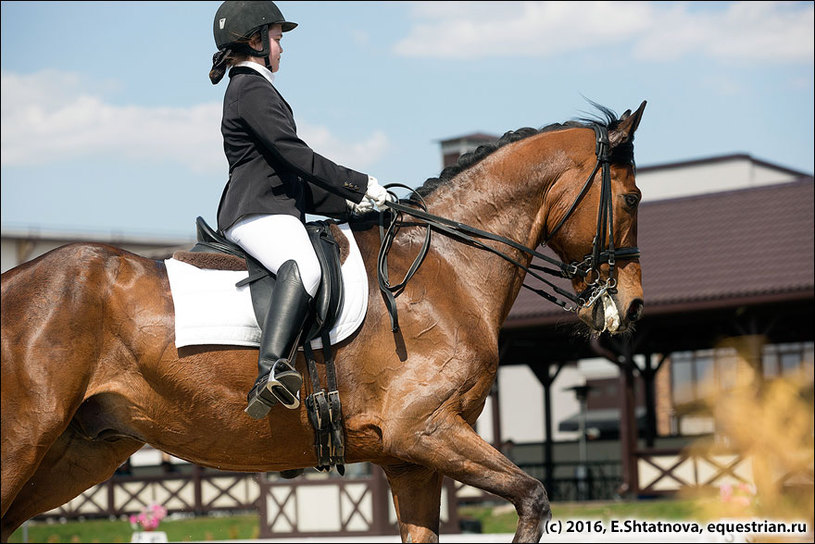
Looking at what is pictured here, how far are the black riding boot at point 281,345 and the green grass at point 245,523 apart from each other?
1163 cm

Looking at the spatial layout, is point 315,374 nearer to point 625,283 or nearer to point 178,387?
point 178,387

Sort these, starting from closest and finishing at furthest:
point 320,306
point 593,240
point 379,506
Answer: point 320,306
point 593,240
point 379,506

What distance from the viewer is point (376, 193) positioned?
5.56 metres

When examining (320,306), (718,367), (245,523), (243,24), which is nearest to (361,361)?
(320,306)

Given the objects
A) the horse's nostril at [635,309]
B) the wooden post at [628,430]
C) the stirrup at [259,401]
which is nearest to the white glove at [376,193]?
the stirrup at [259,401]

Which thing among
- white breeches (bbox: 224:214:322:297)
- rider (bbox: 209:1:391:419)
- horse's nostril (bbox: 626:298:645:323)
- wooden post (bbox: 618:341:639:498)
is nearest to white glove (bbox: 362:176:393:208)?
rider (bbox: 209:1:391:419)

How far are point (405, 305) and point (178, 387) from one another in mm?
1209

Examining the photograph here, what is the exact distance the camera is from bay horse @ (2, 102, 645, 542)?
16.6 ft

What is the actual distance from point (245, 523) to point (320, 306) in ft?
57.3

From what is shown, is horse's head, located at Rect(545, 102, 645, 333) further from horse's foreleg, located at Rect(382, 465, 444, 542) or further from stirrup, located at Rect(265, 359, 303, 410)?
stirrup, located at Rect(265, 359, 303, 410)

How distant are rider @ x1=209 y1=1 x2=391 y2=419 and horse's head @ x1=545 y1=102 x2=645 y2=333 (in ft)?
3.45

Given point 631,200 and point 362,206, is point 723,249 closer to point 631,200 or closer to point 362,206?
point 631,200

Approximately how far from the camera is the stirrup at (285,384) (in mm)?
5012

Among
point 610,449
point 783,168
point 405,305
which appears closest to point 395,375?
point 405,305
